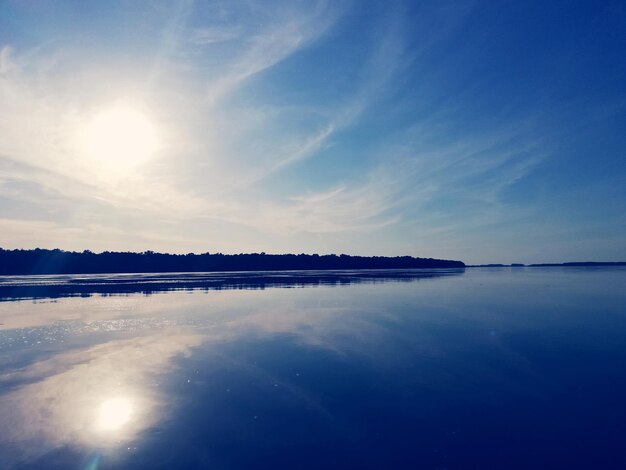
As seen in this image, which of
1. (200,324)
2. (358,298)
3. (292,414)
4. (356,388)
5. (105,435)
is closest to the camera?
(105,435)

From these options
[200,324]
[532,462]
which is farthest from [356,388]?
[200,324]

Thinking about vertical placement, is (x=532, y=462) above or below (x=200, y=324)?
below

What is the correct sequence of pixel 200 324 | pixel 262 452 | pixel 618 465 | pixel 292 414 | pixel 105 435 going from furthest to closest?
pixel 200 324
pixel 292 414
pixel 105 435
pixel 262 452
pixel 618 465

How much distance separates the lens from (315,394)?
36.2 feet

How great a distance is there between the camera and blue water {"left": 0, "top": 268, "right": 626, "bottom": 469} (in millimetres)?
7844

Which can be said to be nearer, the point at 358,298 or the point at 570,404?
the point at 570,404

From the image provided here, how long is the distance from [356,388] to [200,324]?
42.6 ft

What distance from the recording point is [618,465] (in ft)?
23.3

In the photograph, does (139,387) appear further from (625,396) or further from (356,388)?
(625,396)

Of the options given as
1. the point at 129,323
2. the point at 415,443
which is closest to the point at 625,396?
the point at 415,443

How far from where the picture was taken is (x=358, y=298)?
34.2 m

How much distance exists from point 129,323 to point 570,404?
2163 centimetres

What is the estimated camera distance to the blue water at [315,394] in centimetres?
784

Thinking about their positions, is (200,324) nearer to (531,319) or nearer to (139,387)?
(139,387)
